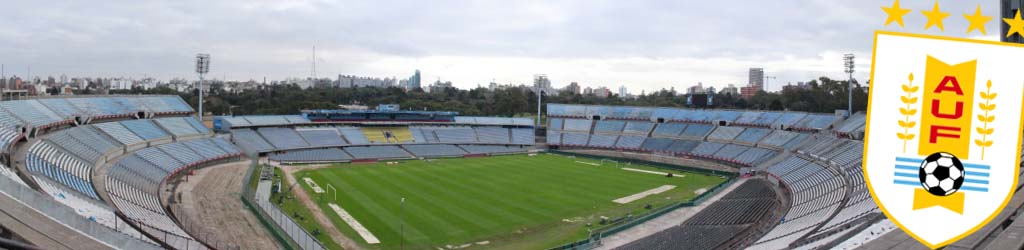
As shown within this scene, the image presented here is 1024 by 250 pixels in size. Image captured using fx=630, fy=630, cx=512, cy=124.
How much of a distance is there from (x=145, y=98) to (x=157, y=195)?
972 inches

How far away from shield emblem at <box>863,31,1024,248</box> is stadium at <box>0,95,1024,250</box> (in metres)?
3.92

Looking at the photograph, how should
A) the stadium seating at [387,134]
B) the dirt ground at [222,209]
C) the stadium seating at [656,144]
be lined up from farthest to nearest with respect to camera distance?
1. the stadium seating at [387,134]
2. the stadium seating at [656,144]
3. the dirt ground at [222,209]

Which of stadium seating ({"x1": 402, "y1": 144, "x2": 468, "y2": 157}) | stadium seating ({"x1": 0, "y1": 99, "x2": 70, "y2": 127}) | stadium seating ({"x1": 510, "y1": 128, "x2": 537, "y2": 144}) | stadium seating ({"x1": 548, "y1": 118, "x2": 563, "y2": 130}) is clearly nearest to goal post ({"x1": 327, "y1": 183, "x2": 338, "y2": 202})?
stadium seating ({"x1": 0, "y1": 99, "x2": 70, "y2": 127})

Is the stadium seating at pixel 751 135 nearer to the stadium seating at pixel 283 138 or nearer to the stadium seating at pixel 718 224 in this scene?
the stadium seating at pixel 718 224

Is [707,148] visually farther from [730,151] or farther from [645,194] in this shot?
[645,194]

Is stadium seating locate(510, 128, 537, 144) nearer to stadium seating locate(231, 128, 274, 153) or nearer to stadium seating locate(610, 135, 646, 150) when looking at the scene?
stadium seating locate(610, 135, 646, 150)

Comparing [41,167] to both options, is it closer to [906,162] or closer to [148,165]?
[148,165]

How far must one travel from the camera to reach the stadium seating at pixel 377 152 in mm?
55562

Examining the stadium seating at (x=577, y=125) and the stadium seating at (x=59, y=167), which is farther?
the stadium seating at (x=577, y=125)

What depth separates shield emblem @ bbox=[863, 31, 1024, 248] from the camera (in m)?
5.16

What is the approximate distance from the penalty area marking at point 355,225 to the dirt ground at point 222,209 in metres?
3.61

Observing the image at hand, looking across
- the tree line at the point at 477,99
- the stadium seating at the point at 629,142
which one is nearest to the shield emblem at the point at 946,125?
the stadium seating at the point at 629,142

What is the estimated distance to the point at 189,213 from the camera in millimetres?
28922

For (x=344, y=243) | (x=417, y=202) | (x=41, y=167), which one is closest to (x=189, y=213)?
(x=41, y=167)
